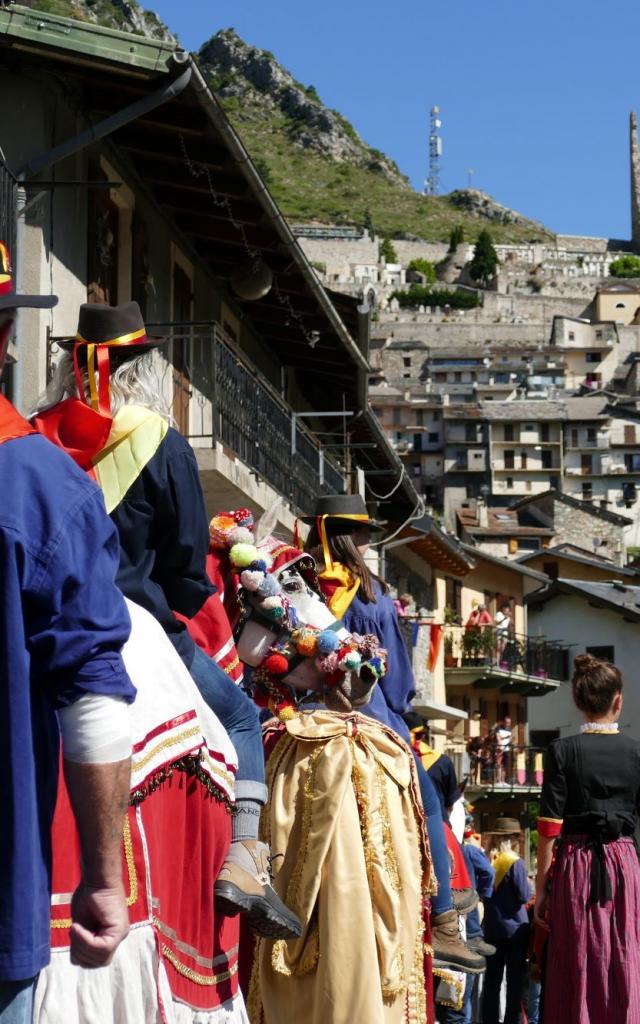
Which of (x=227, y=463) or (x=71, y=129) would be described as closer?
(x=71, y=129)

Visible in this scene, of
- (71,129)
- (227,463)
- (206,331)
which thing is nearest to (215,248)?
(206,331)

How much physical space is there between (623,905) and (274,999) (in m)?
2.22

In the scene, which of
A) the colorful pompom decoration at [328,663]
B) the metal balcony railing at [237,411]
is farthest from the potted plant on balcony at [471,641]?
the colorful pompom decoration at [328,663]

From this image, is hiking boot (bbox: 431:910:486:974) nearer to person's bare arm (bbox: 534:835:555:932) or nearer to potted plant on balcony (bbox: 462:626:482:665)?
person's bare arm (bbox: 534:835:555:932)

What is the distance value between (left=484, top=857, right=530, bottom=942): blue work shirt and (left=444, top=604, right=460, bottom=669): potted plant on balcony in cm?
2949

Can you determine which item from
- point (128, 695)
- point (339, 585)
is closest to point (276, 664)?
point (339, 585)

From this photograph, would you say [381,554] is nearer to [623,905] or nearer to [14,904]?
[623,905]

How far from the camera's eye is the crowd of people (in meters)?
3.26

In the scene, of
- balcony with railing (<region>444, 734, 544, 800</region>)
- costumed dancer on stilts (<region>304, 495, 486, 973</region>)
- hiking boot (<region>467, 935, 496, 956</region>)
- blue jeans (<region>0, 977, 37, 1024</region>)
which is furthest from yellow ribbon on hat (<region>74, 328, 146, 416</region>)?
balcony with railing (<region>444, 734, 544, 800</region>)

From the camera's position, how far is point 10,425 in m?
3.41

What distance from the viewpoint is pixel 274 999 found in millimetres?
6906

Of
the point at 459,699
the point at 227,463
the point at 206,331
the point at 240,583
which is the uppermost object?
the point at 206,331

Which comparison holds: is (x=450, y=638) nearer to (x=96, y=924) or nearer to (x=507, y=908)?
(x=507, y=908)

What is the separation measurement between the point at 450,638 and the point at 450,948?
130 feet
